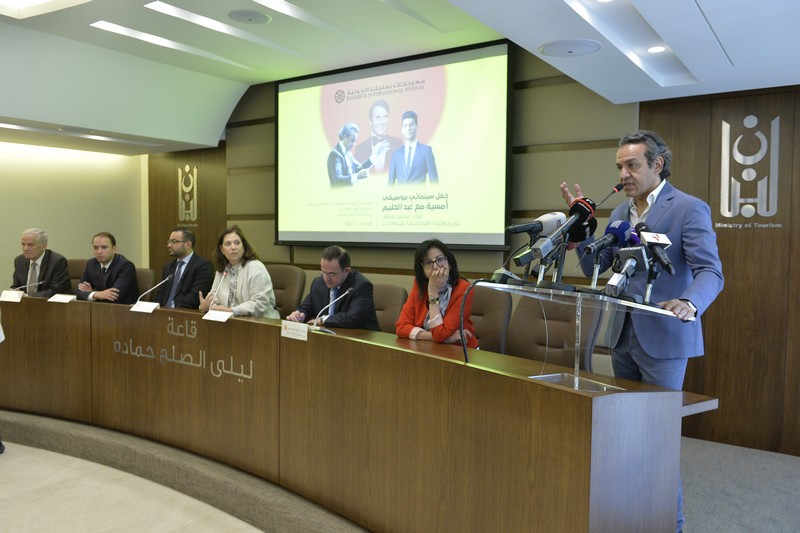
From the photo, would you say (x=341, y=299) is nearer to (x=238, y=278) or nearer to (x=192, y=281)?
(x=238, y=278)

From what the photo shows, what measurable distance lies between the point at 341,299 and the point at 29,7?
8.74 ft

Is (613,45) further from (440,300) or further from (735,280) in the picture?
(735,280)

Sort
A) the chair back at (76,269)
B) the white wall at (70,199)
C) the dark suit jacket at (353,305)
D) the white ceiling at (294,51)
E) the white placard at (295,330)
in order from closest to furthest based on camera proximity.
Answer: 1. the white placard at (295,330)
2. the white ceiling at (294,51)
3. the dark suit jacket at (353,305)
4. the chair back at (76,269)
5. the white wall at (70,199)

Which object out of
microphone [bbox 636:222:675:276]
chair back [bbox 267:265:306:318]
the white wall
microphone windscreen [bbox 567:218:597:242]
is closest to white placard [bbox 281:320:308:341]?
microphone windscreen [bbox 567:218:597:242]

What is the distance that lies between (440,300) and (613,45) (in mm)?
1409

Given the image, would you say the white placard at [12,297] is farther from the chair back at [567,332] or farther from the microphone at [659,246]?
the microphone at [659,246]

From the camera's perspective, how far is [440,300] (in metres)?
2.69

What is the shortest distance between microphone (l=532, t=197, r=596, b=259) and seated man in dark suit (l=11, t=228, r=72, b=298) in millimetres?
4171

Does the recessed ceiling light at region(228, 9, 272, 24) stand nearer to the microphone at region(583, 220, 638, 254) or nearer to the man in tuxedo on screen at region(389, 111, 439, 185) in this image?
the man in tuxedo on screen at region(389, 111, 439, 185)

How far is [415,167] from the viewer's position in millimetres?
4789

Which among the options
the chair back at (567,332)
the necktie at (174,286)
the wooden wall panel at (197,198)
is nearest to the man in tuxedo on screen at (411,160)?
the necktie at (174,286)

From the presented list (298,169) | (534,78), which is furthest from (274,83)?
(534,78)

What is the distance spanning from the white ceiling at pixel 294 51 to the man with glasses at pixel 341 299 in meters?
1.41

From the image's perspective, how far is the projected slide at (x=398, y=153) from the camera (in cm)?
438
